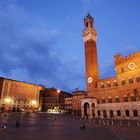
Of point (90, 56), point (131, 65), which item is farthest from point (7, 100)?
point (131, 65)

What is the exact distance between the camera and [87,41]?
205 ft

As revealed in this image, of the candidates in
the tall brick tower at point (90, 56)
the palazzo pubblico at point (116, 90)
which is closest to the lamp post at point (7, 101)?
the palazzo pubblico at point (116, 90)

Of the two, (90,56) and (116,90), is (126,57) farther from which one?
(90,56)

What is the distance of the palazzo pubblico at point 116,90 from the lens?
42.2 metres

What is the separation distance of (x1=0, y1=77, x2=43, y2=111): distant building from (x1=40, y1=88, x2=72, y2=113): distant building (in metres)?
5.47

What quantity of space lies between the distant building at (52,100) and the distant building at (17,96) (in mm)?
5469

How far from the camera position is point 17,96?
8650 centimetres

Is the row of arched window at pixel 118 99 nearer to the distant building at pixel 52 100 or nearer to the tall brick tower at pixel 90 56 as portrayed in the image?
the tall brick tower at pixel 90 56

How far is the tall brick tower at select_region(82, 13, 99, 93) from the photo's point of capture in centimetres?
5636

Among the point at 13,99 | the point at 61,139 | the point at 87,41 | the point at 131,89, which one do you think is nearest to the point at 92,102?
the point at 131,89

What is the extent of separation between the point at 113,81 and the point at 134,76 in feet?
25.6

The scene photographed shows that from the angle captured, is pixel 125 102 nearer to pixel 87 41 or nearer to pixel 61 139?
pixel 87 41

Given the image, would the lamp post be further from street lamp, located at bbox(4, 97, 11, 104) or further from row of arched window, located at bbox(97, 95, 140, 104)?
row of arched window, located at bbox(97, 95, 140, 104)

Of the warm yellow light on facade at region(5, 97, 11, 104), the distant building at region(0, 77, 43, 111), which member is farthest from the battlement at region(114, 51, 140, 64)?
the warm yellow light on facade at region(5, 97, 11, 104)
